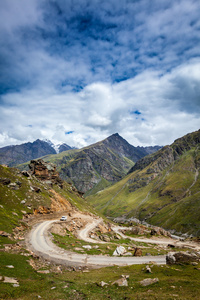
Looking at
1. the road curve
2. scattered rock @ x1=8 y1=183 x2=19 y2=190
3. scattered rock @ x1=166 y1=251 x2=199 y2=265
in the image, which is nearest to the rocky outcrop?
scattered rock @ x1=8 y1=183 x2=19 y2=190

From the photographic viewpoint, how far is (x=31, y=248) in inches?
1463

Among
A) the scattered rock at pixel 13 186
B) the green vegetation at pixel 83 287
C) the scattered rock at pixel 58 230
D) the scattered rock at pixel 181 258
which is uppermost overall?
the scattered rock at pixel 13 186

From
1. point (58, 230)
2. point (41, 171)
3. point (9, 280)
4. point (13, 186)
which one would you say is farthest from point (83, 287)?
point (41, 171)

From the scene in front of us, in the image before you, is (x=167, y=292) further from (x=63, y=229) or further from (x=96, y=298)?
(x=63, y=229)

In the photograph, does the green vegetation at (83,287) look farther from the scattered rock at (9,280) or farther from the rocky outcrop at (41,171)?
the rocky outcrop at (41,171)

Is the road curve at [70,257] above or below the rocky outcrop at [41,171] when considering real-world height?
below

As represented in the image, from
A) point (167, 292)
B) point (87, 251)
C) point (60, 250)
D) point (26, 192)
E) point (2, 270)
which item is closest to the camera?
point (167, 292)

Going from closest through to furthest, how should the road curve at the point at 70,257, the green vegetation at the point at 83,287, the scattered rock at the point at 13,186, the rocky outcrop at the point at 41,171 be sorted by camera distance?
1. the green vegetation at the point at 83,287
2. the road curve at the point at 70,257
3. the scattered rock at the point at 13,186
4. the rocky outcrop at the point at 41,171

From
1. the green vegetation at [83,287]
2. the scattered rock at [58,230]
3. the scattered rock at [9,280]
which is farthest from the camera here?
the scattered rock at [58,230]

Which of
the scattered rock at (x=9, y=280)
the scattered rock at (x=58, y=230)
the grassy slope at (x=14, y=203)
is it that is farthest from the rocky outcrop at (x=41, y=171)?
the scattered rock at (x=9, y=280)

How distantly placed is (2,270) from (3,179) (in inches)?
2281

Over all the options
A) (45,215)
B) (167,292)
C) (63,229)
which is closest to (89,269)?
(167,292)

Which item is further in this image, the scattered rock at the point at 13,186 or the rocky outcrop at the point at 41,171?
the rocky outcrop at the point at 41,171

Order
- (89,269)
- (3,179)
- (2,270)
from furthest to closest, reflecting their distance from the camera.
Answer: (3,179)
(89,269)
(2,270)
